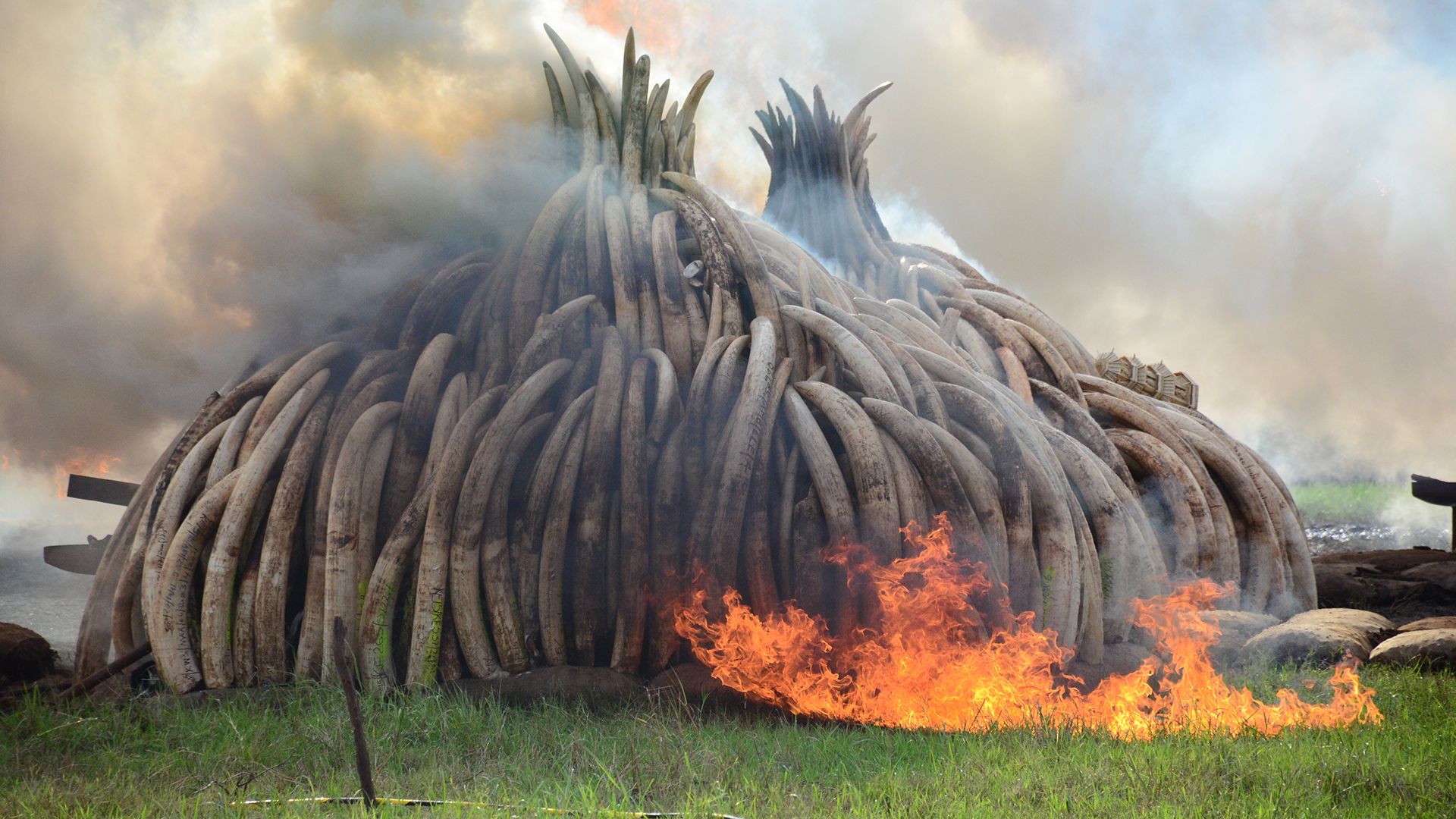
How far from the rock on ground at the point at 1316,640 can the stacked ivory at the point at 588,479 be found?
1.99 feet

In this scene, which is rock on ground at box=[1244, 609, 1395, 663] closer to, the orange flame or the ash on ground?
the orange flame

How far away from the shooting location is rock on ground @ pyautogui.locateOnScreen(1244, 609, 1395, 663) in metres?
4.77

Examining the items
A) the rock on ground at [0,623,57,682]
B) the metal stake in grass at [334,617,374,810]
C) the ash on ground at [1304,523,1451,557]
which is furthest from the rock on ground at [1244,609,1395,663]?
the ash on ground at [1304,523,1451,557]

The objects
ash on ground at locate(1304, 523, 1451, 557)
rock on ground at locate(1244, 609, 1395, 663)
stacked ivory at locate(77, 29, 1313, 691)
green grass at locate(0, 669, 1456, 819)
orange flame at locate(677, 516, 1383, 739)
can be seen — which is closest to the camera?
green grass at locate(0, 669, 1456, 819)

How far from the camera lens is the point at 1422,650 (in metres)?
4.70

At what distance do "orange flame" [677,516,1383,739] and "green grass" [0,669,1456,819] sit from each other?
6.4 inches

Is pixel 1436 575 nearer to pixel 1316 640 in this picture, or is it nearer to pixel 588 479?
pixel 1316 640

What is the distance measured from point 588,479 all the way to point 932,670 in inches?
67.9

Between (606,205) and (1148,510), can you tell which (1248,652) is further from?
A: (606,205)

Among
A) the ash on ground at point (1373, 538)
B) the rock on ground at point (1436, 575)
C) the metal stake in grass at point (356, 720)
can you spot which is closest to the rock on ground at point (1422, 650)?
the rock on ground at point (1436, 575)

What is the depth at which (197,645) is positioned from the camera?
14.3 feet

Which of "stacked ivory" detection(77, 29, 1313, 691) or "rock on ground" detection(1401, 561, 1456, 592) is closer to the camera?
"stacked ivory" detection(77, 29, 1313, 691)

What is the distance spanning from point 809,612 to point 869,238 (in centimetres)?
467

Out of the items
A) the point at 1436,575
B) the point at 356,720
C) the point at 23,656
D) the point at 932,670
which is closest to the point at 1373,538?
the point at 1436,575
